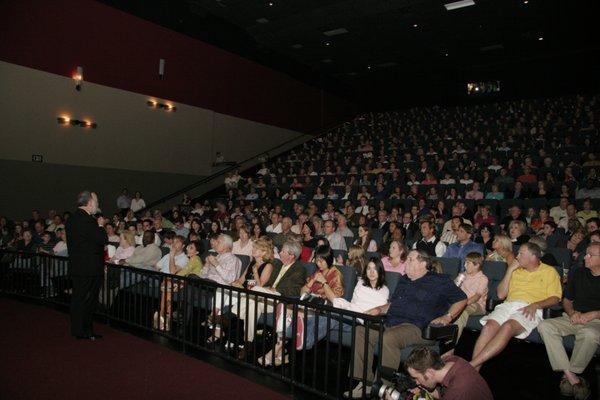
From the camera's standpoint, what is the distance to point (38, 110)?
32.1 ft

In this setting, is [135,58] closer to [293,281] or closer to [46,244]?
[46,244]

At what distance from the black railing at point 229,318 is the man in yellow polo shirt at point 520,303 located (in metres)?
0.81

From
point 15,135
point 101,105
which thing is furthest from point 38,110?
point 101,105

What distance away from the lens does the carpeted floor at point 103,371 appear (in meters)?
2.92

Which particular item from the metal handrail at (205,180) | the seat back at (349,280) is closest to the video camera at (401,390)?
the seat back at (349,280)

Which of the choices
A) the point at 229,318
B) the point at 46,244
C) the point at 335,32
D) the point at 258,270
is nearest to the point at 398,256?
the point at 258,270

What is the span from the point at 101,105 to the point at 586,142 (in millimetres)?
11158

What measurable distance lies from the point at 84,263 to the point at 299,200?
625cm

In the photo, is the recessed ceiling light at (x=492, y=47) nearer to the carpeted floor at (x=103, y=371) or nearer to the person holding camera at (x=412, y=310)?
the person holding camera at (x=412, y=310)

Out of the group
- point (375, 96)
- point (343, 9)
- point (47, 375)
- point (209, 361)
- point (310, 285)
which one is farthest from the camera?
point (375, 96)

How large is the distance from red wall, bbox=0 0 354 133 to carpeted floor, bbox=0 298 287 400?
24.6ft

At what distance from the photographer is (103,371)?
329 centimetres

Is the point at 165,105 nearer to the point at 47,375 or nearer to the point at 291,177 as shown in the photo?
the point at 291,177

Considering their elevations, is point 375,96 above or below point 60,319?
above
